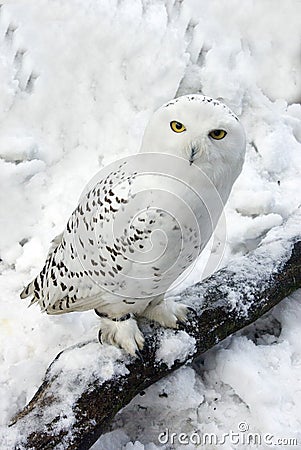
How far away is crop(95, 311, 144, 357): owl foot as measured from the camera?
5.77 feet

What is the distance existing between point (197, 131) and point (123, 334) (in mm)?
686

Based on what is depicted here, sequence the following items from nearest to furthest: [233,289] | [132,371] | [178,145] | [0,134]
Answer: [178,145] → [132,371] → [233,289] → [0,134]

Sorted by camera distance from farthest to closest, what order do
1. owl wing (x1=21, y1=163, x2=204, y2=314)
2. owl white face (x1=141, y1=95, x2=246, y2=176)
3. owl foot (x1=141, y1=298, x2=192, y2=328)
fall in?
owl foot (x1=141, y1=298, x2=192, y2=328) → owl wing (x1=21, y1=163, x2=204, y2=314) → owl white face (x1=141, y1=95, x2=246, y2=176)

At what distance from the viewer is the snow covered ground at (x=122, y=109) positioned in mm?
2184

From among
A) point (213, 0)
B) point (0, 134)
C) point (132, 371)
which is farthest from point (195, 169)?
point (213, 0)

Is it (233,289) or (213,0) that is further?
(213,0)

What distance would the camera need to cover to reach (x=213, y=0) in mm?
3559

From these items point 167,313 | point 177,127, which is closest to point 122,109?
point 167,313

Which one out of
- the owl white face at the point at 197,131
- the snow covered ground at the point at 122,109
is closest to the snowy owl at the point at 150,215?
the owl white face at the point at 197,131

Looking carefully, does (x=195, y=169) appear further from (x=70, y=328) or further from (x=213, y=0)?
(x=213, y=0)

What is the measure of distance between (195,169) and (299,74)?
2321 mm

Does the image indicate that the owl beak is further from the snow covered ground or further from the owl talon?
the snow covered ground

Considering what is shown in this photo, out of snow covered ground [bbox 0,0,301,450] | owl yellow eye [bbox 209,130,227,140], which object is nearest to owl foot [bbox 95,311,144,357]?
snow covered ground [bbox 0,0,301,450]

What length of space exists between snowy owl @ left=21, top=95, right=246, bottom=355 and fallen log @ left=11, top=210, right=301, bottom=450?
89 millimetres
